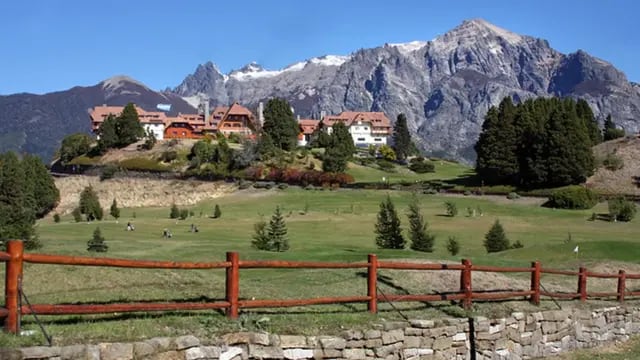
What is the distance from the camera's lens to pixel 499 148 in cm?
8400

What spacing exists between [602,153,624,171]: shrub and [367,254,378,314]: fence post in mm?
75009

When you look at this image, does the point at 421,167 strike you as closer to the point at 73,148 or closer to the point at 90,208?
the point at 73,148

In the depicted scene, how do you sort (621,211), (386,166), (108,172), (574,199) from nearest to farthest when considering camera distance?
(621,211) → (574,199) → (108,172) → (386,166)

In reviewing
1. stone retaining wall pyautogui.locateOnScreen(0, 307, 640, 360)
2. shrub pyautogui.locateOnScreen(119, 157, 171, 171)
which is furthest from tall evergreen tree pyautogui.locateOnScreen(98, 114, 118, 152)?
stone retaining wall pyautogui.locateOnScreen(0, 307, 640, 360)

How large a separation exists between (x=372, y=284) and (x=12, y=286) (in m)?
6.24

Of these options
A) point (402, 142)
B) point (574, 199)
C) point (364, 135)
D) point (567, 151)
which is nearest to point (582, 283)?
point (574, 199)

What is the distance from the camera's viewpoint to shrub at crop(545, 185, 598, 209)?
65.7 metres

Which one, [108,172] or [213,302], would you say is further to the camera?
[108,172]

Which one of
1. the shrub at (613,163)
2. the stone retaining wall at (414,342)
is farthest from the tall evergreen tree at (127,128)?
the stone retaining wall at (414,342)

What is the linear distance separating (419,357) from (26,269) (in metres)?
7.49

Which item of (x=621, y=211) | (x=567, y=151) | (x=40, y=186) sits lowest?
(x=621, y=211)

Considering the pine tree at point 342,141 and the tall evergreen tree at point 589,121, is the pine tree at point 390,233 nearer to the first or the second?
the pine tree at point 342,141

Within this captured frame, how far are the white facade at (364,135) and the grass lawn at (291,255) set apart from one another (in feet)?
318

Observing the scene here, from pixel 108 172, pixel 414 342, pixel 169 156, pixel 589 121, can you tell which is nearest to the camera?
pixel 414 342
